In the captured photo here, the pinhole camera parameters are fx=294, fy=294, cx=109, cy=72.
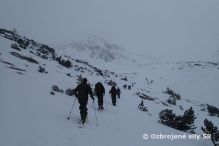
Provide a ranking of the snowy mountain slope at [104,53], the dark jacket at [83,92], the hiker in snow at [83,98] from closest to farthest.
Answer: the hiker in snow at [83,98] < the dark jacket at [83,92] < the snowy mountain slope at [104,53]

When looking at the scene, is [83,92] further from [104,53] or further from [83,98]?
[104,53]

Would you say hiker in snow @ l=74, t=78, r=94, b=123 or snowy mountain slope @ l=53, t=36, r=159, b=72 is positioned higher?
snowy mountain slope @ l=53, t=36, r=159, b=72

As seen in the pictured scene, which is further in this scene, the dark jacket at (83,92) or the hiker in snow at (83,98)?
the dark jacket at (83,92)

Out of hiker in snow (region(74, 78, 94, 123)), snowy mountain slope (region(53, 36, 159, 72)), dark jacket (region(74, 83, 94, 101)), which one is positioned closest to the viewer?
hiker in snow (region(74, 78, 94, 123))

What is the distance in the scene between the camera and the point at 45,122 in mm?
11375

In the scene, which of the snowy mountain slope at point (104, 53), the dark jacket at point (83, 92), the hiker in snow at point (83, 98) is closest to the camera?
the hiker in snow at point (83, 98)

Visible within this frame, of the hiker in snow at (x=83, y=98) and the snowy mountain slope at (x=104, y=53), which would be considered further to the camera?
the snowy mountain slope at (x=104, y=53)

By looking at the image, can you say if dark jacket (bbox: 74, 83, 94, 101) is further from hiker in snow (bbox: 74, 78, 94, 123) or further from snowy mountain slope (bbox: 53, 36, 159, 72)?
snowy mountain slope (bbox: 53, 36, 159, 72)

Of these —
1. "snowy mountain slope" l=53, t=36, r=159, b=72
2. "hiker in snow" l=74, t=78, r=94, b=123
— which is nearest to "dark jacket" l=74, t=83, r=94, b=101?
"hiker in snow" l=74, t=78, r=94, b=123

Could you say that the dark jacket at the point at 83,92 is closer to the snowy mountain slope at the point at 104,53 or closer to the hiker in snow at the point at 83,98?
the hiker in snow at the point at 83,98

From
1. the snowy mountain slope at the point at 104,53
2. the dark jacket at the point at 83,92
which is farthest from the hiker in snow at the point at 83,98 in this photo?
the snowy mountain slope at the point at 104,53

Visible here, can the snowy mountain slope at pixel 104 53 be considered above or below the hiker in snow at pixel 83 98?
above

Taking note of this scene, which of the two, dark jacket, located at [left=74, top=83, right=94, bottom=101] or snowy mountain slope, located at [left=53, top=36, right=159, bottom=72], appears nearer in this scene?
dark jacket, located at [left=74, top=83, right=94, bottom=101]

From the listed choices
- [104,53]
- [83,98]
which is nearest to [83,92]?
[83,98]
